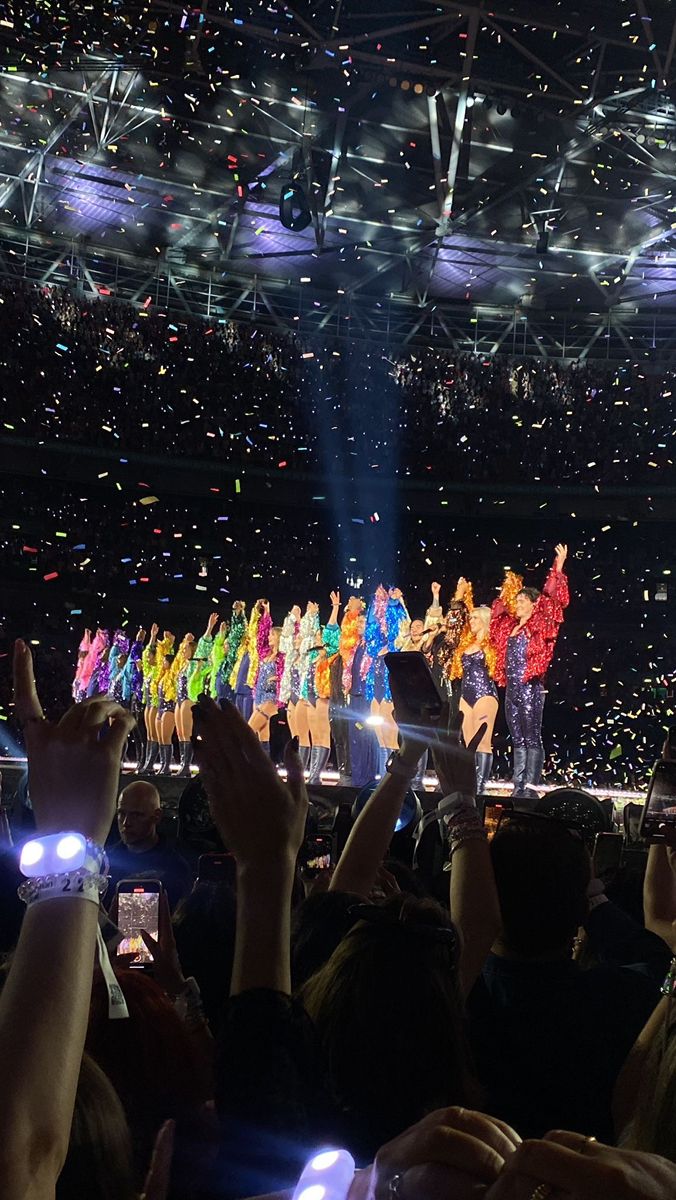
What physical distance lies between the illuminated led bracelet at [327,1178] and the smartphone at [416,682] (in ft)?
6.39


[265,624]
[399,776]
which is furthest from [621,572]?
[399,776]

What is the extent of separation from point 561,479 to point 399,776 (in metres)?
21.3

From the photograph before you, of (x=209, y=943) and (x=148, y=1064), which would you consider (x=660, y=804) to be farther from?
(x=148, y=1064)

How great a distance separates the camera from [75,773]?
3.82 feet

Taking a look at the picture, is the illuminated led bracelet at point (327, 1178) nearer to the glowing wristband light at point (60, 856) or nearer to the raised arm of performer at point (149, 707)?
the glowing wristband light at point (60, 856)

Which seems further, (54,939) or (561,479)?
(561,479)

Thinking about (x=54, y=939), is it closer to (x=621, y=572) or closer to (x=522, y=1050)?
(x=522, y=1050)

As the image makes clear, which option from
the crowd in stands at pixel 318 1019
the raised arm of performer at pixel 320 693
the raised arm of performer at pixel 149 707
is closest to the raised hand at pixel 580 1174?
the crowd in stands at pixel 318 1019

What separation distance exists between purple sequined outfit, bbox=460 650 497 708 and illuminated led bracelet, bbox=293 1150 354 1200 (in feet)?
33.6

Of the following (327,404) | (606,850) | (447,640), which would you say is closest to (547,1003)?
(606,850)

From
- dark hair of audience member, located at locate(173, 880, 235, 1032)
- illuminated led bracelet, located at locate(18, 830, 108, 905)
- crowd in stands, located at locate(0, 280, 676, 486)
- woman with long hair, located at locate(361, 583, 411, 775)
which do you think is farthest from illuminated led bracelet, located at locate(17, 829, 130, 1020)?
crowd in stands, located at locate(0, 280, 676, 486)

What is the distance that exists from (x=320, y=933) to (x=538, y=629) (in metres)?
9.08

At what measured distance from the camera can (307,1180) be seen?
0.65 meters

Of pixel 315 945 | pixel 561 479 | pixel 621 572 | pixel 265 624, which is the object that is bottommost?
pixel 315 945
